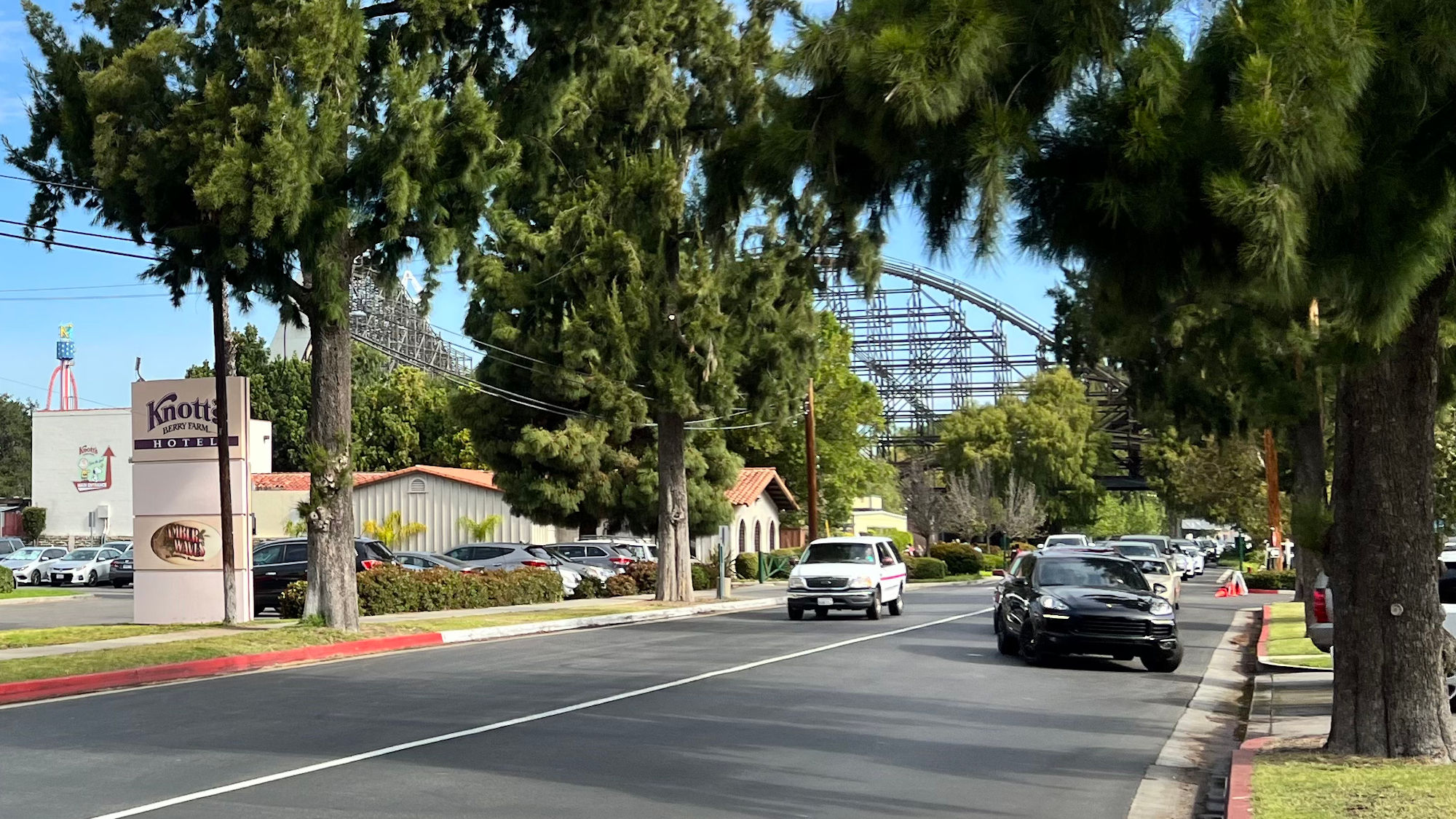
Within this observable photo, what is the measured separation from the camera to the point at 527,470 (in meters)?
47.8

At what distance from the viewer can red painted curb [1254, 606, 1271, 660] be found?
21.9 metres

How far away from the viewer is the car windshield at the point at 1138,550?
129ft

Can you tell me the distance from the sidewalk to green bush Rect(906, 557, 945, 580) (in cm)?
1761

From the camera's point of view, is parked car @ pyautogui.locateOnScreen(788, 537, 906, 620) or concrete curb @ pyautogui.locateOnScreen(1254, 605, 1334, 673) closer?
concrete curb @ pyautogui.locateOnScreen(1254, 605, 1334, 673)

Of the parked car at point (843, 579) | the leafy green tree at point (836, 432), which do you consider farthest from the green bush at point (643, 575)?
the leafy green tree at point (836, 432)

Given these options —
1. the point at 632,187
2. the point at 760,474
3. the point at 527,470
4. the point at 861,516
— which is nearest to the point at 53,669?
the point at 632,187

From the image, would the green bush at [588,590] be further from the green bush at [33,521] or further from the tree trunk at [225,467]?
the green bush at [33,521]

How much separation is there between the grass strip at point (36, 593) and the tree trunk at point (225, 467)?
17399mm

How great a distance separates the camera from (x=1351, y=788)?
30.9ft

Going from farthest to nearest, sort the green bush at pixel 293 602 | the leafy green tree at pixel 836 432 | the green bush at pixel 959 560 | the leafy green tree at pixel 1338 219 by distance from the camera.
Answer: the leafy green tree at pixel 836 432 → the green bush at pixel 959 560 → the green bush at pixel 293 602 → the leafy green tree at pixel 1338 219

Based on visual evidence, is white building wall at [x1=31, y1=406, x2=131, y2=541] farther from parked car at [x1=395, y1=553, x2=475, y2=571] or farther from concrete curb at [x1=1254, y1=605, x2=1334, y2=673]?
concrete curb at [x1=1254, y1=605, x2=1334, y2=673]

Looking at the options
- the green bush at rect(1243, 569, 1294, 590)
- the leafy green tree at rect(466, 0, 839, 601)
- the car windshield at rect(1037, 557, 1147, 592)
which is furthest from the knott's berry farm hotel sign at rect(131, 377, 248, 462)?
the green bush at rect(1243, 569, 1294, 590)

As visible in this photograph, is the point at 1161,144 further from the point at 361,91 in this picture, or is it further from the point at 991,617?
the point at 991,617

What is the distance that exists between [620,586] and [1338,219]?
3581cm
